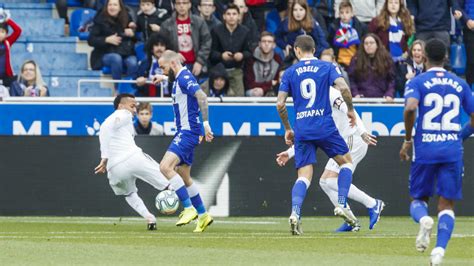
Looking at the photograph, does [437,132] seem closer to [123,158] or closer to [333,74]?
[333,74]

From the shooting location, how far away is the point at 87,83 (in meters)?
23.2

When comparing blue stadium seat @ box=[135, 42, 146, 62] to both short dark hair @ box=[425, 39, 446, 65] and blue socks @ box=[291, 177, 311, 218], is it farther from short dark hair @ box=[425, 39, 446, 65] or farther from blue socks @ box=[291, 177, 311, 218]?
short dark hair @ box=[425, 39, 446, 65]

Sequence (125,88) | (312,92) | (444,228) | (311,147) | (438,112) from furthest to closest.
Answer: (125,88)
(311,147)
(312,92)
(438,112)
(444,228)

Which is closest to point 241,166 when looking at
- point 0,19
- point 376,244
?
point 0,19

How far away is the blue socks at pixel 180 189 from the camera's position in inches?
664

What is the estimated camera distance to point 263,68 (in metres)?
22.6

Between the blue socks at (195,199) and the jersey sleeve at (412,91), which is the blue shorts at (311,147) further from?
the jersey sleeve at (412,91)

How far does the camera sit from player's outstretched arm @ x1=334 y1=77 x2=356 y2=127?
15.5 metres

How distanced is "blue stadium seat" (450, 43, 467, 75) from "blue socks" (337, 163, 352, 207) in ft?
28.4

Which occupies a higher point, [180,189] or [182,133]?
[182,133]

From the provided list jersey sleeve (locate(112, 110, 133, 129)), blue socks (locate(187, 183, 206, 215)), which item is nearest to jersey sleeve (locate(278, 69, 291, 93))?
blue socks (locate(187, 183, 206, 215))

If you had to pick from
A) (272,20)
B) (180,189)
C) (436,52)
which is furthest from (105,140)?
(272,20)

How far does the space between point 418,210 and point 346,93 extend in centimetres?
382

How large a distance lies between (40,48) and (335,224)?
739cm
